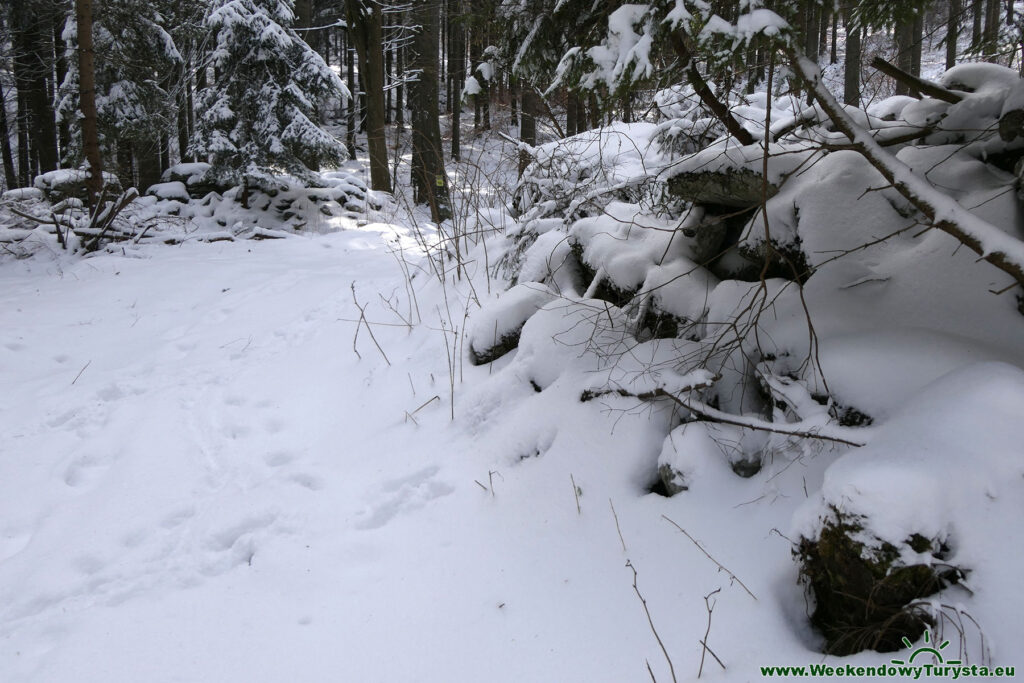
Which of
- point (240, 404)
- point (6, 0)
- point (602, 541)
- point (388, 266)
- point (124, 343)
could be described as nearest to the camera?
point (602, 541)

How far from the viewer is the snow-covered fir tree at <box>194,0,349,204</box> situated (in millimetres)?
11211

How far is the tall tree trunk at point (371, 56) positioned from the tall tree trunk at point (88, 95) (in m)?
4.56

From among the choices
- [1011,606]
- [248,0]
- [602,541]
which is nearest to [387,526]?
[602,541]

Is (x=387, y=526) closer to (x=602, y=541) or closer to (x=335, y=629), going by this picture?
(x=335, y=629)

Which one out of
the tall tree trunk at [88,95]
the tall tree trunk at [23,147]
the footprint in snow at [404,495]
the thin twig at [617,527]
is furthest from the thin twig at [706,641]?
the tall tree trunk at [23,147]

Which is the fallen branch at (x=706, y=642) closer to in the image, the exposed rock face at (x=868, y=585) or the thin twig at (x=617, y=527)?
the exposed rock face at (x=868, y=585)

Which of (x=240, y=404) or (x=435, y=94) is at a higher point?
(x=435, y=94)

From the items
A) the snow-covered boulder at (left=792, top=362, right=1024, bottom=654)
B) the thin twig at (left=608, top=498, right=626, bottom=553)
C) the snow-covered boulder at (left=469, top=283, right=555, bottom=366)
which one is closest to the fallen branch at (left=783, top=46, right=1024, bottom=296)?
the snow-covered boulder at (left=792, top=362, right=1024, bottom=654)

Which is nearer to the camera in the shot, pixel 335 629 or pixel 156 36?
pixel 335 629

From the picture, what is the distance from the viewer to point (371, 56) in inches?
487

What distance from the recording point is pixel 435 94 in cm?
1141

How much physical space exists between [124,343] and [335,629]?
4.08 m

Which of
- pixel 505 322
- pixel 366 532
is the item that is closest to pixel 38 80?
pixel 505 322

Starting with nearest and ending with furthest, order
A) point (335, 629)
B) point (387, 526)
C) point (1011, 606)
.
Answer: point (1011, 606) < point (335, 629) < point (387, 526)
